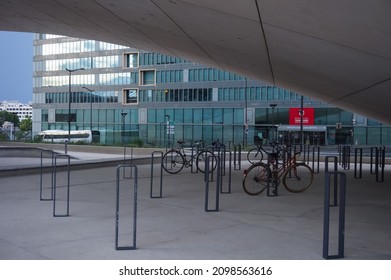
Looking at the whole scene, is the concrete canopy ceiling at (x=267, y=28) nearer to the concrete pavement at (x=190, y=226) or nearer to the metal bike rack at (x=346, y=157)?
the concrete pavement at (x=190, y=226)

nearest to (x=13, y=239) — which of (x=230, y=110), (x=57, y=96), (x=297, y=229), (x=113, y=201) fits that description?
(x=113, y=201)

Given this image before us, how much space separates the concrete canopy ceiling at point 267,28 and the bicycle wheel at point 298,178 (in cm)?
240

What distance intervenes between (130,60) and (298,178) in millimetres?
69006

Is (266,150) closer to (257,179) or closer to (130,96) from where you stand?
(257,179)

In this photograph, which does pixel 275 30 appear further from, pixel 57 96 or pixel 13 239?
pixel 57 96

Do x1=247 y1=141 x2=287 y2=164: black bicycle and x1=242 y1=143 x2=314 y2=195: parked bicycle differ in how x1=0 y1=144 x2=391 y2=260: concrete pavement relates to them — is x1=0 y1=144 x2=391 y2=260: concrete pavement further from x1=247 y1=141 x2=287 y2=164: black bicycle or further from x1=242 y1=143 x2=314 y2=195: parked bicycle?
x1=247 y1=141 x2=287 y2=164: black bicycle

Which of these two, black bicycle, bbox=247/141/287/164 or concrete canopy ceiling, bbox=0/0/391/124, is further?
black bicycle, bbox=247/141/287/164

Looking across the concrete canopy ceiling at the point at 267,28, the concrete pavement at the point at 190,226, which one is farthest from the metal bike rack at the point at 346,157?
the concrete pavement at the point at 190,226

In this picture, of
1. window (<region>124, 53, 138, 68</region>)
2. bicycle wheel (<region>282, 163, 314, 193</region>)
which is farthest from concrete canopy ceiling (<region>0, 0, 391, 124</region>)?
window (<region>124, 53, 138, 68</region>)

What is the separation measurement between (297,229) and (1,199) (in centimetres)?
623

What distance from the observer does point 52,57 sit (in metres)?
88.8

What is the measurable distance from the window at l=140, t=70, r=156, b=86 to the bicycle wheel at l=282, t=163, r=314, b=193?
2551 inches

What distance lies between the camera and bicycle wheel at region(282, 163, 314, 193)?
11523mm

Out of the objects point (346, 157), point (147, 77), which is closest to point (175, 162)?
point (346, 157)
